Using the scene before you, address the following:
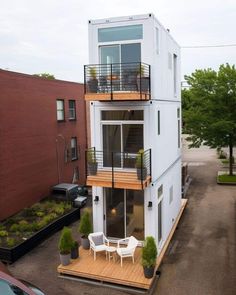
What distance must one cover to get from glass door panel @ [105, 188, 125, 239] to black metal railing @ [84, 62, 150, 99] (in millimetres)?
3973

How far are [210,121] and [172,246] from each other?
13.4 m

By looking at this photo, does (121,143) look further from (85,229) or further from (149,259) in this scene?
(149,259)

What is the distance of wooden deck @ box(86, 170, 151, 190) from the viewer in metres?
12.2

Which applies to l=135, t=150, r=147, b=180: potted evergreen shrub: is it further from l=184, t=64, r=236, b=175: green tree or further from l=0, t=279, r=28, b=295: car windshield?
l=184, t=64, r=236, b=175: green tree

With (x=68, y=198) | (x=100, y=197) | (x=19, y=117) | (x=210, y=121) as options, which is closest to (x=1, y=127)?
(x=19, y=117)

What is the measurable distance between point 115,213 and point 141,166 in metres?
2.96

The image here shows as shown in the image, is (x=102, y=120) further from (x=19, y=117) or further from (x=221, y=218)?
(x=221, y=218)

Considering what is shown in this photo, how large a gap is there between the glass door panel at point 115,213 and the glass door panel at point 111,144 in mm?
1171

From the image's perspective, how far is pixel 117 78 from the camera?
12.8m

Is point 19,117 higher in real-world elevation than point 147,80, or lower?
lower

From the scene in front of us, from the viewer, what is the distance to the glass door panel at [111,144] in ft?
44.5

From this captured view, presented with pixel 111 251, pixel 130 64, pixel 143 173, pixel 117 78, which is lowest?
pixel 111 251

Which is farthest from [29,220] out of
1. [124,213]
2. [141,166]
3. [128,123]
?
[141,166]

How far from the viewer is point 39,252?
47.8ft
